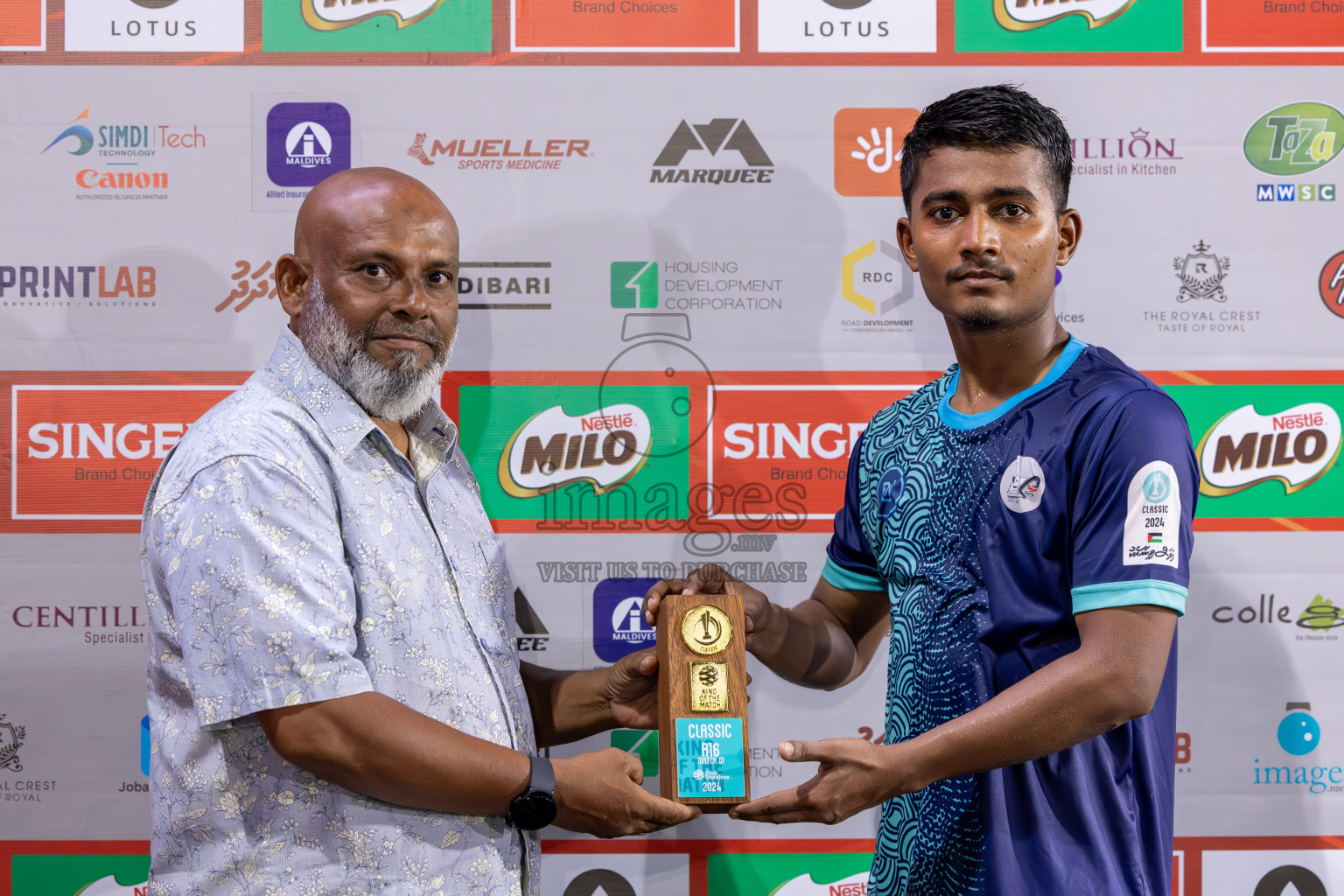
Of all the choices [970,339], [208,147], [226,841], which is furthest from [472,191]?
[226,841]

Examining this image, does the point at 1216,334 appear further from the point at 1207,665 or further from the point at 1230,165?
the point at 1207,665

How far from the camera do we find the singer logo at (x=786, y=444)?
2.53 m

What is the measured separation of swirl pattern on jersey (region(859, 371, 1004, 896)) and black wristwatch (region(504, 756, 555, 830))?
62 cm

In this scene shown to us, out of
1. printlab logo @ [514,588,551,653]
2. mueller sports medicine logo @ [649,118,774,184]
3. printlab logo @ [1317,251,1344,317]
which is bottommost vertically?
printlab logo @ [514,588,551,653]

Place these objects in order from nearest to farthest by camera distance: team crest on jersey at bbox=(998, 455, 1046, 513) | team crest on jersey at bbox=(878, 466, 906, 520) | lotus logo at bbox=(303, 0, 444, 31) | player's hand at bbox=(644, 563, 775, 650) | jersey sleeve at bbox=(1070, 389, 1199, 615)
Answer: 1. jersey sleeve at bbox=(1070, 389, 1199, 615)
2. team crest on jersey at bbox=(998, 455, 1046, 513)
3. team crest on jersey at bbox=(878, 466, 906, 520)
4. player's hand at bbox=(644, 563, 775, 650)
5. lotus logo at bbox=(303, 0, 444, 31)

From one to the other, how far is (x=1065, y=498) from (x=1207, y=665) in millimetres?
1311

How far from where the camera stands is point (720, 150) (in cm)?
250

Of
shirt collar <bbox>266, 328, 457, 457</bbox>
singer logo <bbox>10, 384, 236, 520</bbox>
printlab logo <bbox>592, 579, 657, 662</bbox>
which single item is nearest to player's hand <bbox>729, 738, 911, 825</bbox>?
shirt collar <bbox>266, 328, 457, 457</bbox>

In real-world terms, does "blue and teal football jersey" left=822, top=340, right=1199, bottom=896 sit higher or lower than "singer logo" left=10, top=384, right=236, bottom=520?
lower

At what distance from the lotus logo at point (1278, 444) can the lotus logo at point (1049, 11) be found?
1.08m

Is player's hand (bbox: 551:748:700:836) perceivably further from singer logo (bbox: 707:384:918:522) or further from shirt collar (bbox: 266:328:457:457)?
singer logo (bbox: 707:384:918:522)

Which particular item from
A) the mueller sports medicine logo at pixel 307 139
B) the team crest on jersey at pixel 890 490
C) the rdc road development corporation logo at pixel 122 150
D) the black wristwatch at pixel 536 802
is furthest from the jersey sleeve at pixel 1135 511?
the rdc road development corporation logo at pixel 122 150

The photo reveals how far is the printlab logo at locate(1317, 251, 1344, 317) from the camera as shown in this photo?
2508 millimetres

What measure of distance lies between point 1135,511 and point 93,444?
242 centimetres
